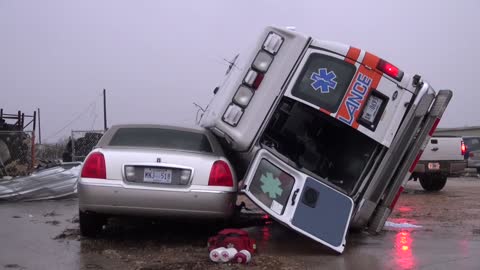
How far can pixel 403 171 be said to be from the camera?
6758 millimetres

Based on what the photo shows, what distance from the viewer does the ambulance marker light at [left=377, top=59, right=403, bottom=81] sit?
6.37 m

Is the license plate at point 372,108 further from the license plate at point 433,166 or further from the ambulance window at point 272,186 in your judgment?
the license plate at point 433,166

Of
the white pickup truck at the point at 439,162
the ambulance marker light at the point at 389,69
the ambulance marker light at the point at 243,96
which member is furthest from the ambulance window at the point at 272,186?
the white pickup truck at the point at 439,162

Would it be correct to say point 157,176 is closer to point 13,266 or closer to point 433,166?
point 13,266

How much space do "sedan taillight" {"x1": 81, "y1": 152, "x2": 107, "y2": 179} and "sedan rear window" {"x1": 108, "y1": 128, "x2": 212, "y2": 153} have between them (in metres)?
0.40

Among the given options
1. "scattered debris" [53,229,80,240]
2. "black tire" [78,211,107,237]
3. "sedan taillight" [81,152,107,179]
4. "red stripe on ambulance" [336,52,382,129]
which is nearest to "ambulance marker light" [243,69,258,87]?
"red stripe on ambulance" [336,52,382,129]

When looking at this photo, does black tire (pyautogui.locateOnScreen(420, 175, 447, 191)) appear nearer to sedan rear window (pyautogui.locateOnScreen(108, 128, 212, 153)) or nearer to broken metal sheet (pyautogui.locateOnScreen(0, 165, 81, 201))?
broken metal sheet (pyautogui.locateOnScreen(0, 165, 81, 201))

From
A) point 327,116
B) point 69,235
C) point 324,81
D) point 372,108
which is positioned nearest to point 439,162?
point 372,108

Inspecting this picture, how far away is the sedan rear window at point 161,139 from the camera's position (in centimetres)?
665

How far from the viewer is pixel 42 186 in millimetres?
11273

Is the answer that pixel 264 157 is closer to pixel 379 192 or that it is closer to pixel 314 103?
pixel 314 103

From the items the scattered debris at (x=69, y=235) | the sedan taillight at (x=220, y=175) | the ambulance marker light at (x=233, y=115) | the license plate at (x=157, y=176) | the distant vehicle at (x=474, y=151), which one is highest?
the ambulance marker light at (x=233, y=115)

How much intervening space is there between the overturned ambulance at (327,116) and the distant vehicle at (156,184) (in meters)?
0.36

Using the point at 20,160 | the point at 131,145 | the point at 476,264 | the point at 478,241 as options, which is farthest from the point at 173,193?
the point at 20,160
